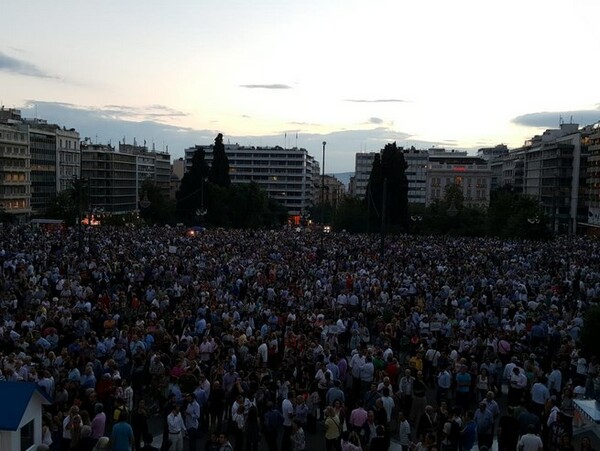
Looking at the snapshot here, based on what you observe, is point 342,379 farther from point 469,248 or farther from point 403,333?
point 469,248

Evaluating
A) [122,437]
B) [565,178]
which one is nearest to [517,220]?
[122,437]

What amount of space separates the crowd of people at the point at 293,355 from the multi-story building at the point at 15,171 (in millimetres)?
68700

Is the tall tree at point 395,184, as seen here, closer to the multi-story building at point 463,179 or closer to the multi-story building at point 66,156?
the multi-story building at point 66,156

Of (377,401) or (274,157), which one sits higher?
(274,157)

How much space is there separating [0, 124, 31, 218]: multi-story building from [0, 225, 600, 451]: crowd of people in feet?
225

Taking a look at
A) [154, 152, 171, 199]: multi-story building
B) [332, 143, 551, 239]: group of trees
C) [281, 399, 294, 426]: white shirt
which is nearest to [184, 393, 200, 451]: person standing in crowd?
[281, 399, 294, 426]: white shirt

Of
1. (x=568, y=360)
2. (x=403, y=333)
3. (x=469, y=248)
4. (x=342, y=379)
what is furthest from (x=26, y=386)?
(x=469, y=248)

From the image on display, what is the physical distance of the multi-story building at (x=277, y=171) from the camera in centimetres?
16950

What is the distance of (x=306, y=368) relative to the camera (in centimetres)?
1320

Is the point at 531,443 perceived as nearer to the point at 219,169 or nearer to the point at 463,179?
the point at 219,169

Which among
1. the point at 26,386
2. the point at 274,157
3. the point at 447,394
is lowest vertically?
the point at 447,394

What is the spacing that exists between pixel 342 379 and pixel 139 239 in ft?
94.6

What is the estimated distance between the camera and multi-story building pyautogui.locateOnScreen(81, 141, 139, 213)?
444 feet

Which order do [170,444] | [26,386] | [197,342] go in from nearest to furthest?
1. [26,386]
2. [170,444]
3. [197,342]
